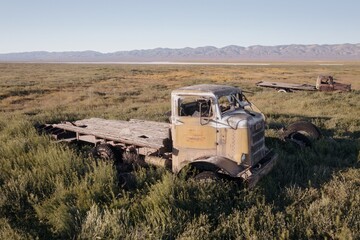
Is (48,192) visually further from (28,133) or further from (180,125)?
(28,133)

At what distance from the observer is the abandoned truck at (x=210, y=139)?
7.14m

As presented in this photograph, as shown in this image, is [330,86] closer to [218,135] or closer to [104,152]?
[218,135]

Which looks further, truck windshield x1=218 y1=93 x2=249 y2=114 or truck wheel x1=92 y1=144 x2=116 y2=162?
truck wheel x1=92 y1=144 x2=116 y2=162

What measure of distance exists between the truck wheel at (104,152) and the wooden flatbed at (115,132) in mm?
266

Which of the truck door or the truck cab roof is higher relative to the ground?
the truck cab roof

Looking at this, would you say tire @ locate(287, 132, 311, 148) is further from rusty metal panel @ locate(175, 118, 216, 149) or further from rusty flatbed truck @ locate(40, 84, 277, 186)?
rusty metal panel @ locate(175, 118, 216, 149)

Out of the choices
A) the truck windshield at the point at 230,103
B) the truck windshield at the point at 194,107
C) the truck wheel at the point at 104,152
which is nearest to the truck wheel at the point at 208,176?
the truck windshield at the point at 194,107

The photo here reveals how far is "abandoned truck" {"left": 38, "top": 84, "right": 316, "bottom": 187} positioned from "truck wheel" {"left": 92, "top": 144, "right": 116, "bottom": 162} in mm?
24

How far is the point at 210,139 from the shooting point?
7496 millimetres

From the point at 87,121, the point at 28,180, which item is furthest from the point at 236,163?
the point at 87,121

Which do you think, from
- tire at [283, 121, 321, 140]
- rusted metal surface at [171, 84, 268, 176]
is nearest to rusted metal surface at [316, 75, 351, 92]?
tire at [283, 121, 321, 140]

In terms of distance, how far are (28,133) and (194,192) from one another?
692 centimetres

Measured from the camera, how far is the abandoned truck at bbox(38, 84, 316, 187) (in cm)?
714

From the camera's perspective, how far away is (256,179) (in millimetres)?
6820
